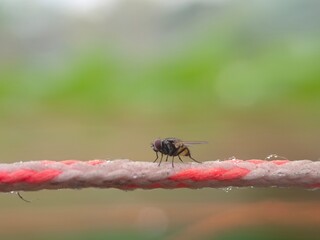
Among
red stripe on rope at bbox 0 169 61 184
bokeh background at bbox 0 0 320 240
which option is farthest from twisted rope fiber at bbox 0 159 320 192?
bokeh background at bbox 0 0 320 240

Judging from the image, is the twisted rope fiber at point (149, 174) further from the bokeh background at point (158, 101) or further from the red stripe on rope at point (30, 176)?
the bokeh background at point (158, 101)

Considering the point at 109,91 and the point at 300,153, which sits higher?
the point at 109,91

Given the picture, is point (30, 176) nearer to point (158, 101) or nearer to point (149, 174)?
point (149, 174)

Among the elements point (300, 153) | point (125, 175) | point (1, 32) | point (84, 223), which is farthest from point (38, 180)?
point (1, 32)

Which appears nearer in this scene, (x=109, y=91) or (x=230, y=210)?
(x=230, y=210)

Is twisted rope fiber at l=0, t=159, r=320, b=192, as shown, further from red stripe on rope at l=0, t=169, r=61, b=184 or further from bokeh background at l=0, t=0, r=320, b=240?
bokeh background at l=0, t=0, r=320, b=240

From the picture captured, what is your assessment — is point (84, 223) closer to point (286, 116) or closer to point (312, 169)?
point (286, 116)

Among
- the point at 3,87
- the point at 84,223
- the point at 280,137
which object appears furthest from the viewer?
the point at 3,87

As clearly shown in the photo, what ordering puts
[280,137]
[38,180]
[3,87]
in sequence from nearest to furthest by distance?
Result: [38,180] → [280,137] → [3,87]
